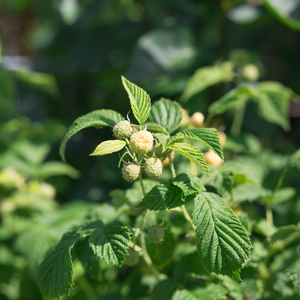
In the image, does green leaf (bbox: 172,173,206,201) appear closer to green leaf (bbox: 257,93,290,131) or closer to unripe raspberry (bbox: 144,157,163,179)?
unripe raspberry (bbox: 144,157,163,179)

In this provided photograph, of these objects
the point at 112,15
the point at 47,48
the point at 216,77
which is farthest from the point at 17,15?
the point at 216,77

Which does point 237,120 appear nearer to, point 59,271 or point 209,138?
point 209,138

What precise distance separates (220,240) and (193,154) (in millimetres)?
157

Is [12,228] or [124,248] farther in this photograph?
[12,228]

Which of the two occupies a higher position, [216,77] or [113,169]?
[216,77]

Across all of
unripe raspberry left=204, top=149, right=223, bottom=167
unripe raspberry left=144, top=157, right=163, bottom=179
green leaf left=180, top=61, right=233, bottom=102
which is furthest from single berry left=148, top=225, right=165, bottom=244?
green leaf left=180, top=61, right=233, bottom=102

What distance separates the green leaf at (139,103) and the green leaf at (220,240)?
19cm

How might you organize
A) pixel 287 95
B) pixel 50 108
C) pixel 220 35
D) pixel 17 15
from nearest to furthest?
pixel 287 95, pixel 220 35, pixel 50 108, pixel 17 15

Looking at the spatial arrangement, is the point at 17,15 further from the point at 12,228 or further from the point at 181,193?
the point at 181,193

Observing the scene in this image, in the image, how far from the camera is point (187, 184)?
1.72 ft

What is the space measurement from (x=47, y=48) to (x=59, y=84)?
0.26 m

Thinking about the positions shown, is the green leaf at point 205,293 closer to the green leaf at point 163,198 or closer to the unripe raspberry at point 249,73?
the green leaf at point 163,198

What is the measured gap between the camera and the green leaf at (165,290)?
64 cm

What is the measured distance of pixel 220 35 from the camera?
1432mm
